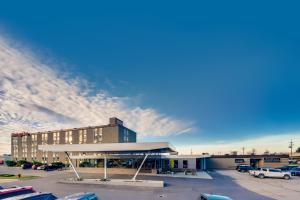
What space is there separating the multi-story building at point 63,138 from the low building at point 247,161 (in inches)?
1082

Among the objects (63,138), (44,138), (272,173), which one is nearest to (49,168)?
(63,138)

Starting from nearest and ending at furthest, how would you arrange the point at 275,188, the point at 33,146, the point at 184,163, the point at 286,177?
the point at 275,188 < the point at 286,177 < the point at 184,163 < the point at 33,146

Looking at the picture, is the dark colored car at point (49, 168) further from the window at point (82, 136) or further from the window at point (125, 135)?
the window at point (125, 135)

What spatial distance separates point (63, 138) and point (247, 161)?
5357 cm

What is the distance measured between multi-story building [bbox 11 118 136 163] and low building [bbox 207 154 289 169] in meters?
27.5

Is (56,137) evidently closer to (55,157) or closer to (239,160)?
(55,157)

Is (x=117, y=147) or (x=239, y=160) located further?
(x=239, y=160)

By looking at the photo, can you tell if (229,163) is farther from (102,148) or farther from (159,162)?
(102,148)

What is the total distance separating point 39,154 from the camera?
231 feet

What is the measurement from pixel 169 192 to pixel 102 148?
9.05 m

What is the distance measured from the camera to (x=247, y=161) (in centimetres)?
4581

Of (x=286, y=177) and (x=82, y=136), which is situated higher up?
(x=82, y=136)

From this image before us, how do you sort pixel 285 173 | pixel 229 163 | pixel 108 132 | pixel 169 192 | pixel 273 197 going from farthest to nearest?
pixel 108 132 < pixel 229 163 < pixel 285 173 < pixel 169 192 < pixel 273 197

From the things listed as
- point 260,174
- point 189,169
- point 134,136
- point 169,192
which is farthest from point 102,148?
point 134,136
